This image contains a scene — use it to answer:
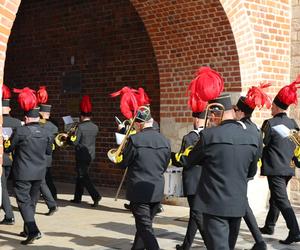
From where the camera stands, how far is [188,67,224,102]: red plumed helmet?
5.32m

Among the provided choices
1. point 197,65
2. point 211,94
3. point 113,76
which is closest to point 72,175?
point 113,76

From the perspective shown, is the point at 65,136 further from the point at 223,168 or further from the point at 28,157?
the point at 223,168

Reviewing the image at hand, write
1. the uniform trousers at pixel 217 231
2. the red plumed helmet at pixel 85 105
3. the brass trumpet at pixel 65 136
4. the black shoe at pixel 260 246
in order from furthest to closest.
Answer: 1. the brass trumpet at pixel 65 136
2. the red plumed helmet at pixel 85 105
3. the black shoe at pixel 260 246
4. the uniform trousers at pixel 217 231

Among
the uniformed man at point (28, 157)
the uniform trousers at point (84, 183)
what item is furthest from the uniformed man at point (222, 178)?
the uniform trousers at point (84, 183)

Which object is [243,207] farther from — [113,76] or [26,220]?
[113,76]

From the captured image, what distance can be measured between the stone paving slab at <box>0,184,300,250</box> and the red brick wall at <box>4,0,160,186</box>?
300 centimetres

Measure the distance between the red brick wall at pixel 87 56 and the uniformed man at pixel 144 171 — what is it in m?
5.65

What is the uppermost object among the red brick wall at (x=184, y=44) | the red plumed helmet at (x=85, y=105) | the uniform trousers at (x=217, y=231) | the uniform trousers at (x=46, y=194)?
the red brick wall at (x=184, y=44)

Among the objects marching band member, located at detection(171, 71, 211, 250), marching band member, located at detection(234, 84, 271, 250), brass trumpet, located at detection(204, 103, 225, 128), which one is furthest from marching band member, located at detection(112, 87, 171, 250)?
marching band member, located at detection(234, 84, 271, 250)

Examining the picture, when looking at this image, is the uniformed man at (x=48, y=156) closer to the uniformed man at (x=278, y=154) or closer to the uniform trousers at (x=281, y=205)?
the uniformed man at (x=278, y=154)

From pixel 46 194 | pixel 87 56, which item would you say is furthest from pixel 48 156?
pixel 87 56

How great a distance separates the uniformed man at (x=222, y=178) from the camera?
15.7 ft

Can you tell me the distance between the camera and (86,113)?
1027 cm

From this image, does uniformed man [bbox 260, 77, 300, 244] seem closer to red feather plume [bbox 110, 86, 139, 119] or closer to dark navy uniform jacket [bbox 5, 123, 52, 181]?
red feather plume [bbox 110, 86, 139, 119]
